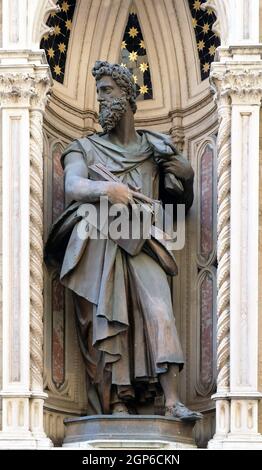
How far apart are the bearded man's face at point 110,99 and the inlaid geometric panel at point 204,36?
1.01 m

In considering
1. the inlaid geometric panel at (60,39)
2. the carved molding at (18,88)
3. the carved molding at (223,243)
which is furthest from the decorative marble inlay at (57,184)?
the carved molding at (223,243)

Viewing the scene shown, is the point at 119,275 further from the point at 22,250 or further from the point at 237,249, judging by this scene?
the point at 237,249

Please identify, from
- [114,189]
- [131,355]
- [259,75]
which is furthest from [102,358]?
[259,75]

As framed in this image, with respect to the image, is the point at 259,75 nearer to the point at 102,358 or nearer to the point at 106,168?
the point at 106,168

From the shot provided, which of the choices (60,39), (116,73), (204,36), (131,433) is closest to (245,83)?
(116,73)

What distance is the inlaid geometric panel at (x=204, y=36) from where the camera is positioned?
1709 cm

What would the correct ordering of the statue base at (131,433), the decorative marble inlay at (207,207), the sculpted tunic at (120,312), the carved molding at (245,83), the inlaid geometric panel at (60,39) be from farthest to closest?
the inlaid geometric panel at (60,39)
the decorative marble inlay at (207,207)
the carved molding at (245,83)
the sculpted tunic at (120,312)
the statue base at (131,433)

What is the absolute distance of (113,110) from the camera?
16469 mm

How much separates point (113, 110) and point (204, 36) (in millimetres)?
1275

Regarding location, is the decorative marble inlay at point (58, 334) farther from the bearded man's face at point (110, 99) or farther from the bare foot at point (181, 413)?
the bearded man's face at point (110, 99)

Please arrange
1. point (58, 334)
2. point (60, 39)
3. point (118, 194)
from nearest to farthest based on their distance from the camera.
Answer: point (118, 194)
point (58, 334)
point (60, 39)

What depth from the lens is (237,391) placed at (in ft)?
51.2

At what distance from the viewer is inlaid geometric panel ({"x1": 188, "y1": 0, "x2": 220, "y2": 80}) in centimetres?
1709

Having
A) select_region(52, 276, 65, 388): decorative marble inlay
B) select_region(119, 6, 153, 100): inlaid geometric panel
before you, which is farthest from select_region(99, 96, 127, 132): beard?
select_region(52, 276, 65, 388): decorative marble inlay
